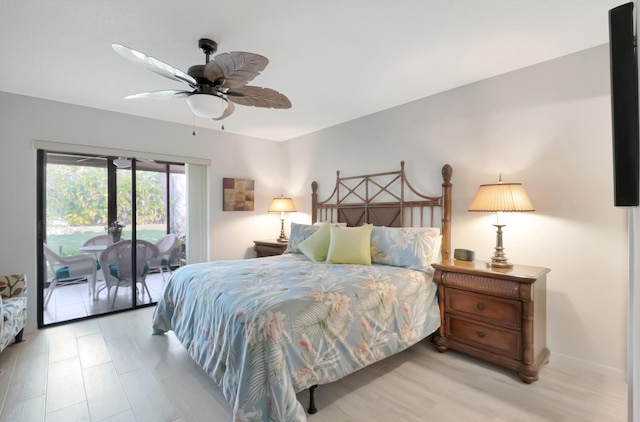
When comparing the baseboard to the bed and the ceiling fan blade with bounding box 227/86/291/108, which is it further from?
the ceiling fan blade with bounding box 227/86/291/108

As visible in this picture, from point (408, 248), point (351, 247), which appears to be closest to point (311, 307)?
point (351, 247)

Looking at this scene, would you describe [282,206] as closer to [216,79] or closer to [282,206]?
[282,206]

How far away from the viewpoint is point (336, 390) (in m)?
2.06

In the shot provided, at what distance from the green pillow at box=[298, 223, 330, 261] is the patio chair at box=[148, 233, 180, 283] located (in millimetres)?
2038

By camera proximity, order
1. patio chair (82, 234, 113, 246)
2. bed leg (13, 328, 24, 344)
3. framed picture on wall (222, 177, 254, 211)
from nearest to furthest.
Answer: bed leg (13, 328, 24, 344) → patio chair (82, 234, 113, 246) → framed picture on wall (222, 177, 254, 211)

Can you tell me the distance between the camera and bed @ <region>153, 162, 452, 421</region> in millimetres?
1564

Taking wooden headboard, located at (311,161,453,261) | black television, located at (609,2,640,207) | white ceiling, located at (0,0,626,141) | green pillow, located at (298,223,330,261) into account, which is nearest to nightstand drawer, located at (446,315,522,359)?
wooden headboard, located at (311,161,453,261)

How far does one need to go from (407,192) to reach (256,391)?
102 inches

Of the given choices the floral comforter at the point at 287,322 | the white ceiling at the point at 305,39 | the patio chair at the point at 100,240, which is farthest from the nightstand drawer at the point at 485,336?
the patio chair at the point at 100,240

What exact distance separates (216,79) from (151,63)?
0.37 metres

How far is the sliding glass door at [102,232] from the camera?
331 centimetres

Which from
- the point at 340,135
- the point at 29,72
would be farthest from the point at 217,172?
the point at 29,72

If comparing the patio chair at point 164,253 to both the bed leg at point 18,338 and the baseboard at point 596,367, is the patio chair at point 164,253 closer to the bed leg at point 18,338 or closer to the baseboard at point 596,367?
the bed leg at point 18,338

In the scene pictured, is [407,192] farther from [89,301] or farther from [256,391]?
[89,301]
